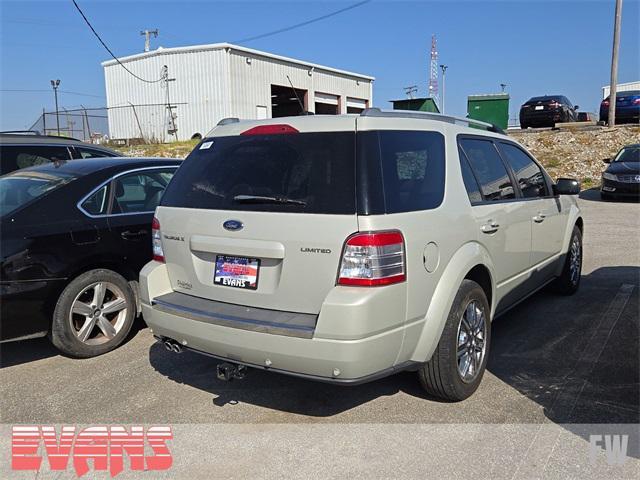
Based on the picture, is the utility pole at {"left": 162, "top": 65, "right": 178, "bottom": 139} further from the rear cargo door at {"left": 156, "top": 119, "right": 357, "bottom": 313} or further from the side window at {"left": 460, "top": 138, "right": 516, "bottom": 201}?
the rear cargo door at {"left": 156, "top": 119, "right": 357, "bottom": 313}

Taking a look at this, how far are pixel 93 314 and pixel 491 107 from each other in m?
22.3

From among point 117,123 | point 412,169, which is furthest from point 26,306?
point 117,123

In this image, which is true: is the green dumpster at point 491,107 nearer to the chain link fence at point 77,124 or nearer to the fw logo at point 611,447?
the chain link fence at point 77,124

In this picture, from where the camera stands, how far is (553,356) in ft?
14.0

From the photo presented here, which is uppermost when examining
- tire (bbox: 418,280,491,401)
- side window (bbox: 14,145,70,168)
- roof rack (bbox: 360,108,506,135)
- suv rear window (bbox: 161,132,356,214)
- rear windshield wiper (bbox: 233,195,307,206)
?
roof rack (bbox: 360,108,506,135)

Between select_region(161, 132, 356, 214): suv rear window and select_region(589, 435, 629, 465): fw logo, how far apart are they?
1.87 metres

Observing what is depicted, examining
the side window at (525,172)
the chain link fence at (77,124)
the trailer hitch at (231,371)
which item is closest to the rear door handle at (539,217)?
the side window at (525,172)

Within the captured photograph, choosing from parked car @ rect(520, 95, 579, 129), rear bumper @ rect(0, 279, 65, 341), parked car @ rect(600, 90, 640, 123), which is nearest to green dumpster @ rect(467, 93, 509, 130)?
parked car @ rect(520, 95, 579, 129)

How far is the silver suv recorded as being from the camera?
2.84m

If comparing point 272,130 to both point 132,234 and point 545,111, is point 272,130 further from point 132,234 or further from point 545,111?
point 545,111

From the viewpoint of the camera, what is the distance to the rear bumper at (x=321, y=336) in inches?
109

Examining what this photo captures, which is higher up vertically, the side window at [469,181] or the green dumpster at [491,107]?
the green dumpster at [491,107]

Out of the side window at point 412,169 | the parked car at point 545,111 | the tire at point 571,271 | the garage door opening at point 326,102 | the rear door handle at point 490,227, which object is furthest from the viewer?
the garage door opening at point 326,102

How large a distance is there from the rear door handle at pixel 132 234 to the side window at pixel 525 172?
3248mm
